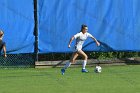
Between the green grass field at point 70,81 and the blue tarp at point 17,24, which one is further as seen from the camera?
the blue tarp at point 17,24

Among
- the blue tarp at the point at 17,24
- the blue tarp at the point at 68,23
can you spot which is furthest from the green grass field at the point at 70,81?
the blue tarp at the point at 68,23

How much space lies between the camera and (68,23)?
1675cm

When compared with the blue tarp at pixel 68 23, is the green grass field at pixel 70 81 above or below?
below

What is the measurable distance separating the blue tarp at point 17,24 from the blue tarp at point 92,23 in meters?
0.39

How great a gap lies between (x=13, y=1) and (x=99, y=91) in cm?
684

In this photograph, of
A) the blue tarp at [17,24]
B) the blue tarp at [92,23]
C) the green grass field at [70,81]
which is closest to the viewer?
the green grass field at [70,81]

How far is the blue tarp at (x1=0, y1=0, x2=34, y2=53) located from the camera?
1617 cm

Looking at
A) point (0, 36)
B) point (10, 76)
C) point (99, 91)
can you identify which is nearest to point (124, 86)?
point (99, 91)

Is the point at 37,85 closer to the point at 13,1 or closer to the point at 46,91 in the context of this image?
the point at 46,91

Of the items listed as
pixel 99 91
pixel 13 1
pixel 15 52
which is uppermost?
pixel 13 1

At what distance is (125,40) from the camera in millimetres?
17359

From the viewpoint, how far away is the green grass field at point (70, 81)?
10.7m

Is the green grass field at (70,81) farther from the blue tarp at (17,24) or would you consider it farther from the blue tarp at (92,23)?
the blue tarp at (92,23)

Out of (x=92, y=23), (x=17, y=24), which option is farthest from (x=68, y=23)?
(x=17, y=24)
